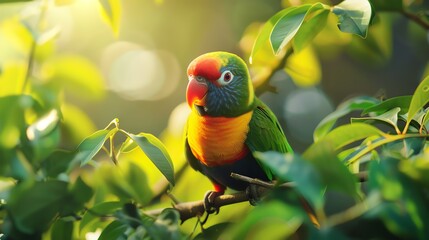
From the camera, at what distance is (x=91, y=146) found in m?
0.73

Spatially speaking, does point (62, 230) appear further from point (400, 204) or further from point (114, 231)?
point (400, 204)

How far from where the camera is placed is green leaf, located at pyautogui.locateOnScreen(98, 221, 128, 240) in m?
0.75

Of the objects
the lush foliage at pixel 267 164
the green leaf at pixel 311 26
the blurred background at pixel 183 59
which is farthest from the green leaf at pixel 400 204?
the blurred background at pixel 183 59

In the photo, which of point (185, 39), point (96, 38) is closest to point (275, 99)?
point (185, 39)

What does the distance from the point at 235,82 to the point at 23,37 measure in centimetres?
57

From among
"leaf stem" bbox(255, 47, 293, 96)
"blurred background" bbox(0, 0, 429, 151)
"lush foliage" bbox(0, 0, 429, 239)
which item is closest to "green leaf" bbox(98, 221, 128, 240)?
"lush foliage" bbox(0, 0, 429, 239)

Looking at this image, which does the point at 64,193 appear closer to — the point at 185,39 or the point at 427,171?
the point at 427,171

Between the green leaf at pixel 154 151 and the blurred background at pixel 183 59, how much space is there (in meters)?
1.08

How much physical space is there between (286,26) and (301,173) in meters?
0.37

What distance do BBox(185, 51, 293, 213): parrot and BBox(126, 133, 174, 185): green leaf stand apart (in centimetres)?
45

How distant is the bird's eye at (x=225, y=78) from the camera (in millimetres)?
1220

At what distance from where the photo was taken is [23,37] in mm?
1374

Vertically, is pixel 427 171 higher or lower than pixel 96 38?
higher

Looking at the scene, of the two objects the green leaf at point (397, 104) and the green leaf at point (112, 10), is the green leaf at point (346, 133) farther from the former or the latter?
the green leaf at point (112, 10)
